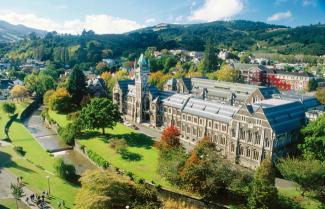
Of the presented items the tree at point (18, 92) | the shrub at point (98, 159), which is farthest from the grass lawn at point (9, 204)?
the tree at point (18, 92)

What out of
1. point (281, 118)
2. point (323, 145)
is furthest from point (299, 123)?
point (323, 145)

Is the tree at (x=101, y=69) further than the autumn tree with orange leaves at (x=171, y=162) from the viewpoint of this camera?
Yes

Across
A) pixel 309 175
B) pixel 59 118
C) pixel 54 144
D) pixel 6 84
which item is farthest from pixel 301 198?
pixel 6 84

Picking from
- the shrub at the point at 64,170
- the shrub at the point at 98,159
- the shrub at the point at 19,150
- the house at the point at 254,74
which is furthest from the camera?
the house at the point at 254,74

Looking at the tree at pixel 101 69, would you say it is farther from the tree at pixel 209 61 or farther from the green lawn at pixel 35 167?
the green lawn at pixel 35 167

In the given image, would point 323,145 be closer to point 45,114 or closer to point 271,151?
point 271,151

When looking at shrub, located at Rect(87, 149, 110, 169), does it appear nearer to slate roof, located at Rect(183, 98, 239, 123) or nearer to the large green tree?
slate roof, located at Rect(183, 98, 239, 123)

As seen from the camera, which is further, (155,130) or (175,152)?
(155,130)

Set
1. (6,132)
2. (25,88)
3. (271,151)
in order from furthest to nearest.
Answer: (25,88)
(6,132)
(271,151)
